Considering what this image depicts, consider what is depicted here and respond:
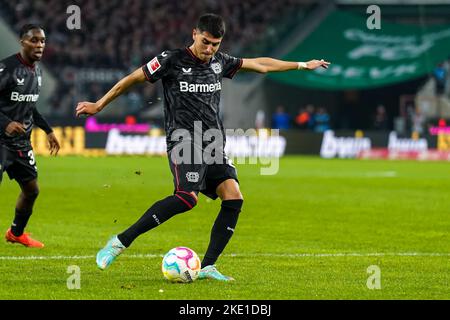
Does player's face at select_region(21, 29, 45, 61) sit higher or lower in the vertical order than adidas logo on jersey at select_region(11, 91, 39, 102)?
higher

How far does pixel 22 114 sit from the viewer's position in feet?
39.1

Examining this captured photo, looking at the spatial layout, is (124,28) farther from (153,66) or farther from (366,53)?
(153,66)

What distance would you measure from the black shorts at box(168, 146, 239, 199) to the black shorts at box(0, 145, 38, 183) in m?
3.02

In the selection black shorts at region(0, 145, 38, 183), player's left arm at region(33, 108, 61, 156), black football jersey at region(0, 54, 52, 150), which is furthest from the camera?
player's left arm at region(33, 108, 61, 156)

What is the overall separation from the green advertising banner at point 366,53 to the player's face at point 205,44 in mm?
31587

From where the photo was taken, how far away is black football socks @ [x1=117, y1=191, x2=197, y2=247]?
9305mm

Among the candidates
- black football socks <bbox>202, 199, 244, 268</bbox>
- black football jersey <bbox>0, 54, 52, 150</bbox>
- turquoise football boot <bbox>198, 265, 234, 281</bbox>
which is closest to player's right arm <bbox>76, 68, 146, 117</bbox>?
black football socks <bbox>202, 199, 244, 268</bbox>

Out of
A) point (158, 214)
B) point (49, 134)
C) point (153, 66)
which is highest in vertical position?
point (153, 66)

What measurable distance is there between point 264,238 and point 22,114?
348 cm

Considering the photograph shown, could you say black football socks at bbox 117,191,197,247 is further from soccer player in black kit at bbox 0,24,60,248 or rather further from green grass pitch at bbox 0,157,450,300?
soccer player in black kit at bbox 0,24,60,248

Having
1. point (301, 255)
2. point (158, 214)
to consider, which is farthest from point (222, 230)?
point (301, 255)

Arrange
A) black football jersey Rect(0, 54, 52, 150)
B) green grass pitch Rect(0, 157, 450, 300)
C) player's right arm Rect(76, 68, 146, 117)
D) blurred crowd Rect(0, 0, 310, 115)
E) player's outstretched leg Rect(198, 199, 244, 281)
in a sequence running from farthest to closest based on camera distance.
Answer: blurred crowd Rect(0, 0, 310, 115)
black football jersey Rect(0, 54, 52, 150)
player's outstretched leg Rect(198, 199, 244, 281)
player's right arm Rect(76, 68, 146, 117)
green grass pitch Rect(0, 157, 450, 300)

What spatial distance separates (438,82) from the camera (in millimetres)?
41594
